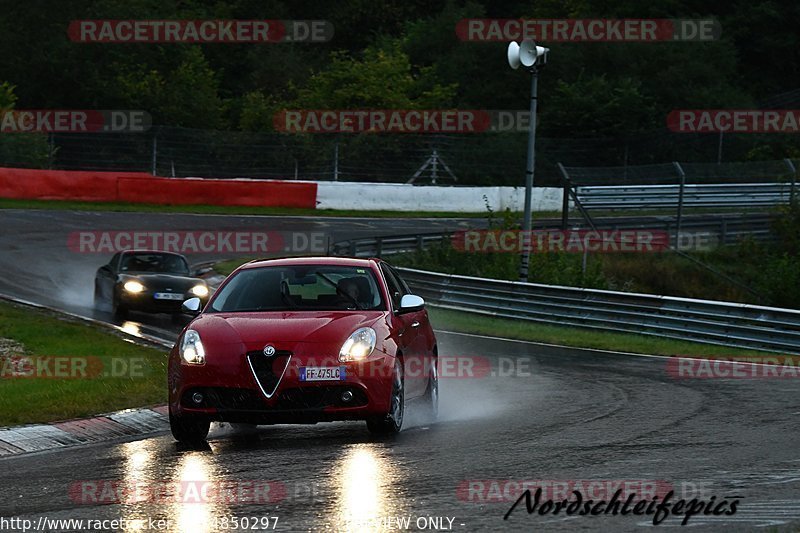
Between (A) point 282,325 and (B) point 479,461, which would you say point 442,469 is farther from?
(A) point 282,325

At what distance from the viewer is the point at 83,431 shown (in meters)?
10.8

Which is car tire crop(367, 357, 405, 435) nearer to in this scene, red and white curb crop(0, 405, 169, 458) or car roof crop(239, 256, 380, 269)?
car roof crop(239, 256, 380, 269)

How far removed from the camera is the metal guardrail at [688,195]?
35.7 metres

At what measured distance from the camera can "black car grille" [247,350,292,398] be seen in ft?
31.2

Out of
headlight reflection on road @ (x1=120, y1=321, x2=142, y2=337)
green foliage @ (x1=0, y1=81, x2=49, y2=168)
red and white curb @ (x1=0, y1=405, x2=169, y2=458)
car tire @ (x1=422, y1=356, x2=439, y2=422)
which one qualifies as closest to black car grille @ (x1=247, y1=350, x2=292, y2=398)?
red and white curb @ (x1=0, y1=405, x2=169, y2=458)

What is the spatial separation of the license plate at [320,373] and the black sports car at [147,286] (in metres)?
12.6

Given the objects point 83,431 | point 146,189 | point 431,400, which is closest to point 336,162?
point 146,189

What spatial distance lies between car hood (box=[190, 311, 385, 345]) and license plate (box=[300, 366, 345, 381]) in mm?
218

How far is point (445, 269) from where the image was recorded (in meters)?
30.6

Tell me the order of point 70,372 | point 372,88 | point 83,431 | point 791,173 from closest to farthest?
point 83,431
point 70,372
point 791,173
point 372,88

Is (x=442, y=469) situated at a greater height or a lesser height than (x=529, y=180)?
lesser

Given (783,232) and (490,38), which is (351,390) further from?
(490,38)

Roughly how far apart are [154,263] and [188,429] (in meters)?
13.9

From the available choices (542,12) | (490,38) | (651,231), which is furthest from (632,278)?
(542,12)
